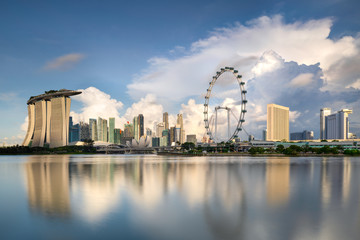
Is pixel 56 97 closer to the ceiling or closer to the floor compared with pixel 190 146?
closer to the ceiling

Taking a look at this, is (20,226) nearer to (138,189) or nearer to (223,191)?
(138,189)

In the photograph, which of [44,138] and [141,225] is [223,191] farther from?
[44,138]

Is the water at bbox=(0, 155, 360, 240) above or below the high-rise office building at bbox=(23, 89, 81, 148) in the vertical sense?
below

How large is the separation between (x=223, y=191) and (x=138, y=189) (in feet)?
22.8

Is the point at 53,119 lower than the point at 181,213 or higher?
higher

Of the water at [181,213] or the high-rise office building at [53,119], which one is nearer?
the water at [181,213]

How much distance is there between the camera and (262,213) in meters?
15.7

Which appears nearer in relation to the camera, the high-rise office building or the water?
the water

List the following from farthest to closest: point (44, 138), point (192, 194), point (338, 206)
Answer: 1. point (44, 138)
2. point (192, 194)
3. point (338, 206)

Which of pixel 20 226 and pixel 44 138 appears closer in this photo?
pixel 20 226

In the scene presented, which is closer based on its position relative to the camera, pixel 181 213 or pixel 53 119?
pixel 181 213

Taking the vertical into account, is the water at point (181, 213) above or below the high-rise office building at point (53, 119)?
below

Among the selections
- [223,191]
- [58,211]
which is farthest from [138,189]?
[58,211]

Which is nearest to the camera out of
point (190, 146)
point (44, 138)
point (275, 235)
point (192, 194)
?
point (275, 235)
